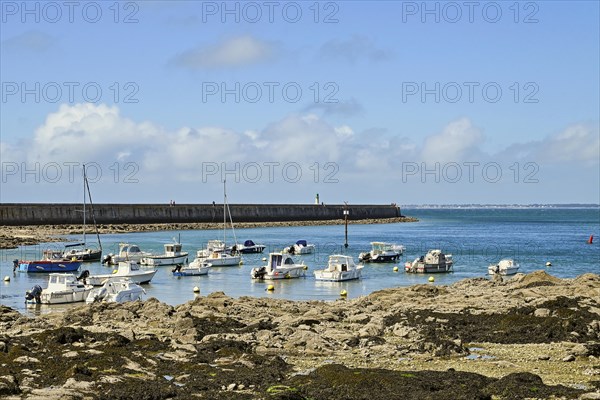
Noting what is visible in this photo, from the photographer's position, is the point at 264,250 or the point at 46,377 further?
the point at 264,250

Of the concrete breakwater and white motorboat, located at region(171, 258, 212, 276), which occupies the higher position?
the concrete breakwater

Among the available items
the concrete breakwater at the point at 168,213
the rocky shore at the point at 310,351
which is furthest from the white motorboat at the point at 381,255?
the concrete breakwater at the point at 168,213

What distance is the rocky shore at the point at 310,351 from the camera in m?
18.4

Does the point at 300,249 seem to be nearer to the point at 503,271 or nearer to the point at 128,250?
the point at 128,250

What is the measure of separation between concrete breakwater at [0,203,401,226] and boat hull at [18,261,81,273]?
2552 inches

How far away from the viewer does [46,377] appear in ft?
64.1

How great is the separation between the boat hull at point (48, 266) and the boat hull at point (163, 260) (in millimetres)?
6449

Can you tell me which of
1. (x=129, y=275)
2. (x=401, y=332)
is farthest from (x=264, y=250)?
(x=401, y=332)

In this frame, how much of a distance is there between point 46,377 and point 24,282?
1411 inches

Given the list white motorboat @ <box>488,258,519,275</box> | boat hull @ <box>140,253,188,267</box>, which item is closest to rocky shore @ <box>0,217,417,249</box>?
boat hull @ <box>140,253,188,267</box>

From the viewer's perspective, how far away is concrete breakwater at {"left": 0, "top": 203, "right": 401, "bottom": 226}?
416ft

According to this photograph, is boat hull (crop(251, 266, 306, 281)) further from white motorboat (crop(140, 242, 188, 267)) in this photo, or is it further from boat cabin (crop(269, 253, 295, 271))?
white motorboat (crop(140, 242, 188, 267))

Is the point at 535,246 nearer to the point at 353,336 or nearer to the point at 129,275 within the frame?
the point at 129,275

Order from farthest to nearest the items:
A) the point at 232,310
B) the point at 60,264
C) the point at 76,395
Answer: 1. the point at 60,264
2. the point at 232,310
3. the point at 76,395
